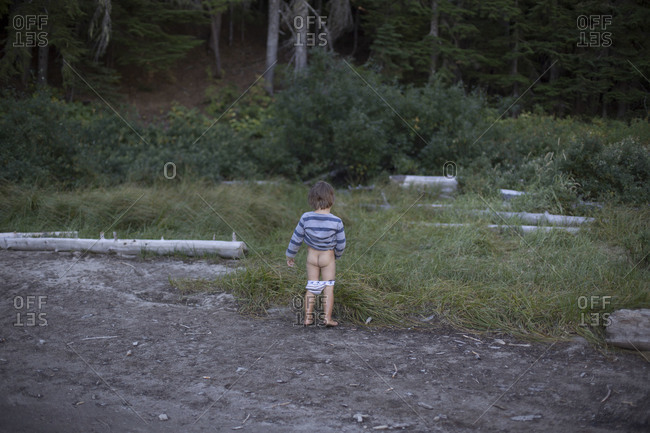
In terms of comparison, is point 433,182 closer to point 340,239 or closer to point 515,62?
point 340,239

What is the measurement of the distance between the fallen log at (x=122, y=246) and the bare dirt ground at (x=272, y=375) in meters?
1.54

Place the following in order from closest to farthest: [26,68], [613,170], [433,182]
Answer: [613,170] < [433,182] < [26,68]

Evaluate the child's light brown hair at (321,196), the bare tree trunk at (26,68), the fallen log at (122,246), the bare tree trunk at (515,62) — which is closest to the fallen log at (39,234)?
the fallen log at (122,246)

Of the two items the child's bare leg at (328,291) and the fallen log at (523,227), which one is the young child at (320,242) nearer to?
the child's bare leg at (328,291)

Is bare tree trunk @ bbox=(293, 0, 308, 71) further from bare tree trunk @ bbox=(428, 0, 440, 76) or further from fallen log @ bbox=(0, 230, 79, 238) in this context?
fallen log @ bbox=(0, 230, 79, 238)

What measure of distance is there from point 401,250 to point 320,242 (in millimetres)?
2346

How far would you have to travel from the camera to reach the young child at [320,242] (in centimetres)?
512

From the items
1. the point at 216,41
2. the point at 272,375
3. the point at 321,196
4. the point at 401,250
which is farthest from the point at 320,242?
the point at 216,41

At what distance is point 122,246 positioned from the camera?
7.48 meters

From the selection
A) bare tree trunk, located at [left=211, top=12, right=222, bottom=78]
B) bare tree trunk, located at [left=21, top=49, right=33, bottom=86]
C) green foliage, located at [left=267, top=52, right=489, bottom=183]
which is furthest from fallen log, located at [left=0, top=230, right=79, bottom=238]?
bare tree trunk, located at [left=211, top=12, right=222, bottom=78]

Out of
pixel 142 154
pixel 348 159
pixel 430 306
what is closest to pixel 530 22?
pixel 348 159

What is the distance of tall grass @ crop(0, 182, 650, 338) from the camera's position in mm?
5516

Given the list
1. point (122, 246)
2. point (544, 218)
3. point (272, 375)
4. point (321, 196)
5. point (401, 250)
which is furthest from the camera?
point (544, 218)

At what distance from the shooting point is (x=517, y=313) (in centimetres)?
539
